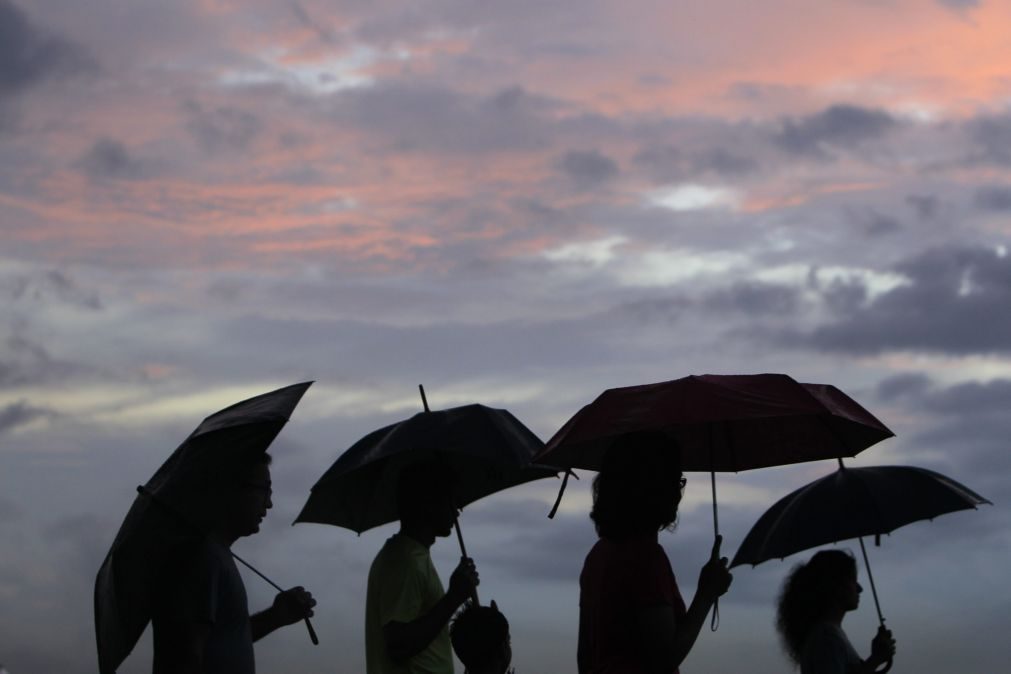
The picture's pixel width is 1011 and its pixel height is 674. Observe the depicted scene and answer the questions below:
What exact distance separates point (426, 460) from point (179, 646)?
5.20 ft

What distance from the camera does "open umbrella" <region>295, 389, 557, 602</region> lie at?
6.51 meters

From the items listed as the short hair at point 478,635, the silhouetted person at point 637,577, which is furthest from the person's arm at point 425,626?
the silhouetted person at point 637,577

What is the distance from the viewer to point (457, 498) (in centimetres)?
750

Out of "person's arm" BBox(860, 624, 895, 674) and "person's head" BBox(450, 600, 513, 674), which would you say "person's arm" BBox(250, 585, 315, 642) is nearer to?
"person's head" BBox(450, 600, 513, 674)

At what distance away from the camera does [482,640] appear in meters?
6.02

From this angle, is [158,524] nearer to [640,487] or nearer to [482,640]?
[482,640]

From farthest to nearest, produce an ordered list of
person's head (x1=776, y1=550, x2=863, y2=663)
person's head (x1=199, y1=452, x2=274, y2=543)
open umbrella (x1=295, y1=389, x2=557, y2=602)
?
person's head (x1=776, y1=550, x2=863, y2=663), open umbrella (x1=295, y1=389, x2=557, y2=602), person's head (x1=199, y1=452, x2=274, y2=543)

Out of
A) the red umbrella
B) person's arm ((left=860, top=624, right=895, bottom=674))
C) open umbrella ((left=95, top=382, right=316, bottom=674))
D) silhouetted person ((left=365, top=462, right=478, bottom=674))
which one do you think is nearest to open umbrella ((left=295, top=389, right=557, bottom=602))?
silhouetted person ((left=365, top=462, right=478, bottom=674))

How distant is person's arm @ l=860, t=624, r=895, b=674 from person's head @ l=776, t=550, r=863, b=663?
24cm

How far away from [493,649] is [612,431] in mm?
1206

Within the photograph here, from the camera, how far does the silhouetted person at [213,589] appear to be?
5172 millimetres

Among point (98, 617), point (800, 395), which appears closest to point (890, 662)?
point (800, 395)

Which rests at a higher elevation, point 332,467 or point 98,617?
point 332,467

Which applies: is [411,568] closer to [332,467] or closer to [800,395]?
[332,467]
